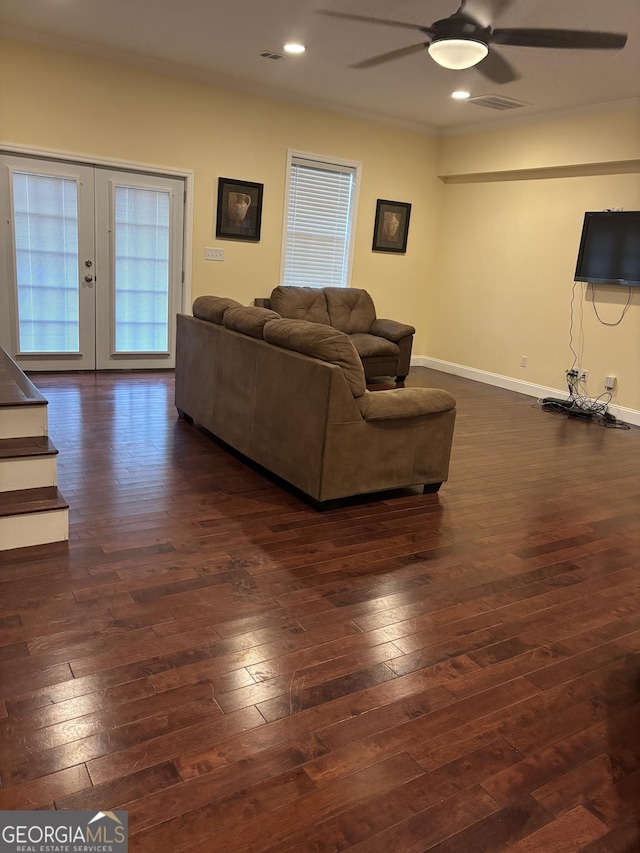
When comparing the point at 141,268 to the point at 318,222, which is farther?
the point at 318,222

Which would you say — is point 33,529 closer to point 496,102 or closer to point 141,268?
point 141,268

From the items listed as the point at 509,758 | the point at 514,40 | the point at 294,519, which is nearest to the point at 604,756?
the point at 509,758

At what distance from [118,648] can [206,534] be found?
3.04 feet

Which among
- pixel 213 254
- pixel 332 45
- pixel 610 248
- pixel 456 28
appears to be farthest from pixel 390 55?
pixel 610 248

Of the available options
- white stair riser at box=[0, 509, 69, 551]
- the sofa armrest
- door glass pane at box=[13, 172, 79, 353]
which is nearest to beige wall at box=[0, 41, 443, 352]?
door glass pane at box=[13, 172, 79, 353]

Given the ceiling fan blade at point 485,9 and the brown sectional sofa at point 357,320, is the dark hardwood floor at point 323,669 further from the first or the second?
the brown sectional sofa at point 357,320

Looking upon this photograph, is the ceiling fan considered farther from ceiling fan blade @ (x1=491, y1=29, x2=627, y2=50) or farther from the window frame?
the window frame

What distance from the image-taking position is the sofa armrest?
6906 millimetres

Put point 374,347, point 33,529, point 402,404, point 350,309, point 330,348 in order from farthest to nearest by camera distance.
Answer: point 350,309
point 374,347
point 402,404
point 330,348
point 33,529

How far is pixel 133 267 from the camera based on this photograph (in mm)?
6375

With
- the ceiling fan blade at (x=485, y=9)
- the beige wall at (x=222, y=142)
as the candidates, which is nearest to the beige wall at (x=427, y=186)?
the beige wall at (x=222, y=142)

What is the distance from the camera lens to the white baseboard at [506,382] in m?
6.16

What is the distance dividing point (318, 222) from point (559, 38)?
3686 millimetres

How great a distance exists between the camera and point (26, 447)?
2.96 meters
